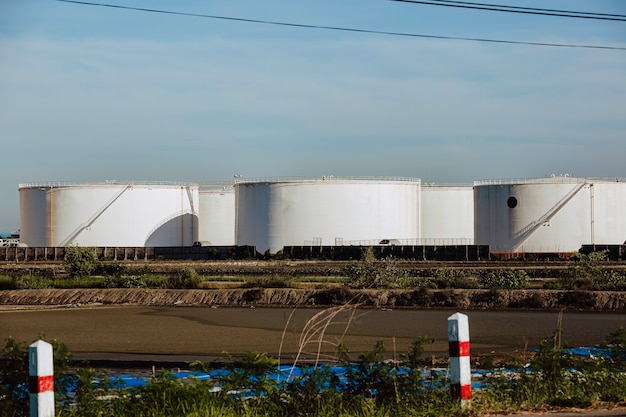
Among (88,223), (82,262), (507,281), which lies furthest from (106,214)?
(507,281)

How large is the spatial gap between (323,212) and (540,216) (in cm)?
1369

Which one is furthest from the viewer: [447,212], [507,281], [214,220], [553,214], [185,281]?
[214,220]

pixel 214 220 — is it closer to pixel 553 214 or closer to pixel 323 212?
pixel 323 212

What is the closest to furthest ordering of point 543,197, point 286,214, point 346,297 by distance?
point 346,297 → point 543,197 → point 286,214

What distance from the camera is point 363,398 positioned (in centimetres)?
888

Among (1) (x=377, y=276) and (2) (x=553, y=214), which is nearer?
(1) (x=377, y=276)

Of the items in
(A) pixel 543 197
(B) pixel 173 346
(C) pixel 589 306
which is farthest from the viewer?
(A) pixel 543 197

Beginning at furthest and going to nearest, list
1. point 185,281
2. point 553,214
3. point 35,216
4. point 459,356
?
point 35,216
point 553,214
point 185,281
point 459,356

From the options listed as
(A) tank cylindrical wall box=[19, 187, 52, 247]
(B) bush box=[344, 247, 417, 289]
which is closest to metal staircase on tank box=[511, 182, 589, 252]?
(B) bush box=[344, 247, 417, 289]

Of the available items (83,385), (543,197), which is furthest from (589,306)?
(543,197)

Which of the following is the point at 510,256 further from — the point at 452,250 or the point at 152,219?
the point at 152,219

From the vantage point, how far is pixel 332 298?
2566 cm

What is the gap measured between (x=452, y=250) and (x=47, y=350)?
46770mm

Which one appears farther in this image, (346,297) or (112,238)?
(112,238)
